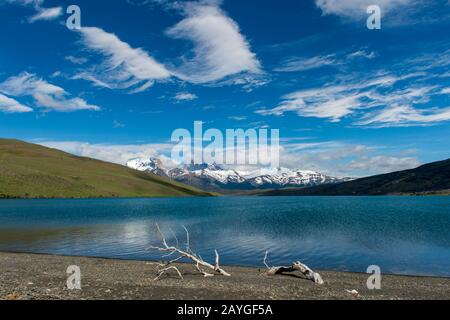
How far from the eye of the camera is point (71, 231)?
84.2m

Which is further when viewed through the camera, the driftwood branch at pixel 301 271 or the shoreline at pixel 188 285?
the driftwood branch at pixel 301 271

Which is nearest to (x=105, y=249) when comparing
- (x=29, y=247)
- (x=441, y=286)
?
(x=29, y=247)

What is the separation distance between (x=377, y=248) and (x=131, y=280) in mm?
41294

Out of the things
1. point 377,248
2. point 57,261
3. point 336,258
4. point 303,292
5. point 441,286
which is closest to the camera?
point 303,292

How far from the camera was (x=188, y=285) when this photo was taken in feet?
95.4

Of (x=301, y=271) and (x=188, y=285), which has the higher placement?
Result: (x=188, y=285)

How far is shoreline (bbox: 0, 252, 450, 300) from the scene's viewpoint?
24.4 meters

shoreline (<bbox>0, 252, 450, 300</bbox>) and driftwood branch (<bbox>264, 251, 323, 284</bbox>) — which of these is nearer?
shoreline (<bbox>0, 252, 450, 300</bbox>)

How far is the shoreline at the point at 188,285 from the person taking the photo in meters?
24.4

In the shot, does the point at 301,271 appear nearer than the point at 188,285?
No
